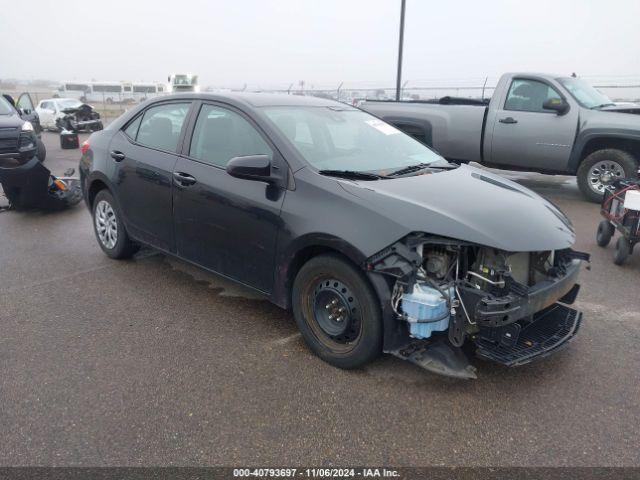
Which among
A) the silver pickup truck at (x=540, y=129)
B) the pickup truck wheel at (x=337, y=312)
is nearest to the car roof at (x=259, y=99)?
the pickup truck wheel at (x=337, y=312)

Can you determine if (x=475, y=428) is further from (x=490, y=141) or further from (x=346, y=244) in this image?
(x=490, y=141)

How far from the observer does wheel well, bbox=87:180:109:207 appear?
5129 millimetres

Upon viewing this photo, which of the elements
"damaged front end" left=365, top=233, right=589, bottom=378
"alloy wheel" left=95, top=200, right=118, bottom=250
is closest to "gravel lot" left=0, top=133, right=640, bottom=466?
"damaged front end" left=365, top=233, right=589, bottom=378

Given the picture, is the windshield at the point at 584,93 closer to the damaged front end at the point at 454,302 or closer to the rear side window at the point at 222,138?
the damaged front end at the point at 454,302

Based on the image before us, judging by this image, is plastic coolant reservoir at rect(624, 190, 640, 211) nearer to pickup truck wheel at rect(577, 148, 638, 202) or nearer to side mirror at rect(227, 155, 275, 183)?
pickup truck wheel at rect(577, 148, 638, 202)

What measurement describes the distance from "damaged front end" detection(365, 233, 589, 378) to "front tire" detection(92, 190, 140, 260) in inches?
120

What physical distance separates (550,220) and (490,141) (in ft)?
19.4

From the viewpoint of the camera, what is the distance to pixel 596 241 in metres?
6.18

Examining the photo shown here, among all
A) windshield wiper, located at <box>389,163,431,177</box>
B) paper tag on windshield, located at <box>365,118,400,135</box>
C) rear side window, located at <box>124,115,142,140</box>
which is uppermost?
paper tag on windshield, located at <box>365,118,400,135</box>

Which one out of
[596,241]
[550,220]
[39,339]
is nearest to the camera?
[550,220]

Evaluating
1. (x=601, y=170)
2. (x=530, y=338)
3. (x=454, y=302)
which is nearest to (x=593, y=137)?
(x=601, y=170)

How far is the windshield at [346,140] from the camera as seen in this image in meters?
3.62

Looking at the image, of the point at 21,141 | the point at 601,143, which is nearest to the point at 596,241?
the point at 601,143

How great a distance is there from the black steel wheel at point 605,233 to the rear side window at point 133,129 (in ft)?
17.4
